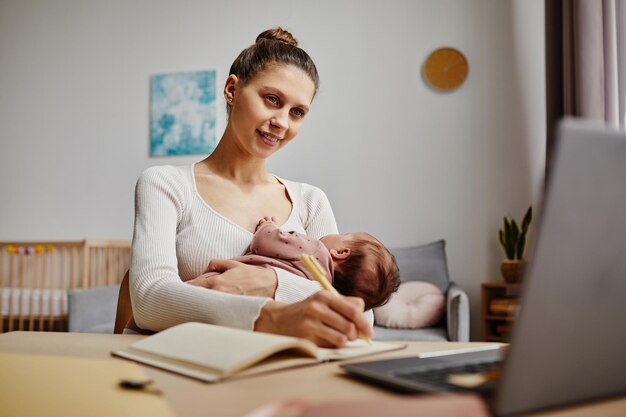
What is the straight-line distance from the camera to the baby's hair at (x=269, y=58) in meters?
1.43

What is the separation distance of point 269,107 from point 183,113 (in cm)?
311

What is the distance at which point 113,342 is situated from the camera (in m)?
0.90

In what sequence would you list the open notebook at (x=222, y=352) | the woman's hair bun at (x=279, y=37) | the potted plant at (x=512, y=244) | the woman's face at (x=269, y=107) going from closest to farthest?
the open notebook at (x=222, y=352) < the woman's face at (x=269, y=107) < the woman's hair bun at (x=279, y=37) < the potted plant at (x=512, y=244)

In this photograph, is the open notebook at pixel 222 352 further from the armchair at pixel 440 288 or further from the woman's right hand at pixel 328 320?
the armchair at pixel 440 288

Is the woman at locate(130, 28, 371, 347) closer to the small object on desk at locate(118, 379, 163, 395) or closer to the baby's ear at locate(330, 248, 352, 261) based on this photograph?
the baby's ear at locate(330, 248, 352, 261)

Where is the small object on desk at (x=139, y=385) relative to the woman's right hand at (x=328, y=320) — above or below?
below

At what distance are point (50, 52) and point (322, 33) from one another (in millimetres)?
2186

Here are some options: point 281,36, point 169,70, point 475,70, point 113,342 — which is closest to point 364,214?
point 475,70

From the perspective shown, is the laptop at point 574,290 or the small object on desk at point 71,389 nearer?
the laptop at point 574,290

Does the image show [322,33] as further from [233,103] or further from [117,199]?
[233,103]

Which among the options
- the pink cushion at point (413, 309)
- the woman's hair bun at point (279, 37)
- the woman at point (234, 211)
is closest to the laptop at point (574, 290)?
the woman at point (234, 211)

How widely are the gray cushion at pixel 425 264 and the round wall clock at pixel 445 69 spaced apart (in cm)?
107

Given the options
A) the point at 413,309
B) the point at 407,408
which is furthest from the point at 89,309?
the point at 407,408

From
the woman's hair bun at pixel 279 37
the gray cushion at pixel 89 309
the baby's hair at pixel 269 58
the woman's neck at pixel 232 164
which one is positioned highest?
the woman's hair bun at pixel 279 37
